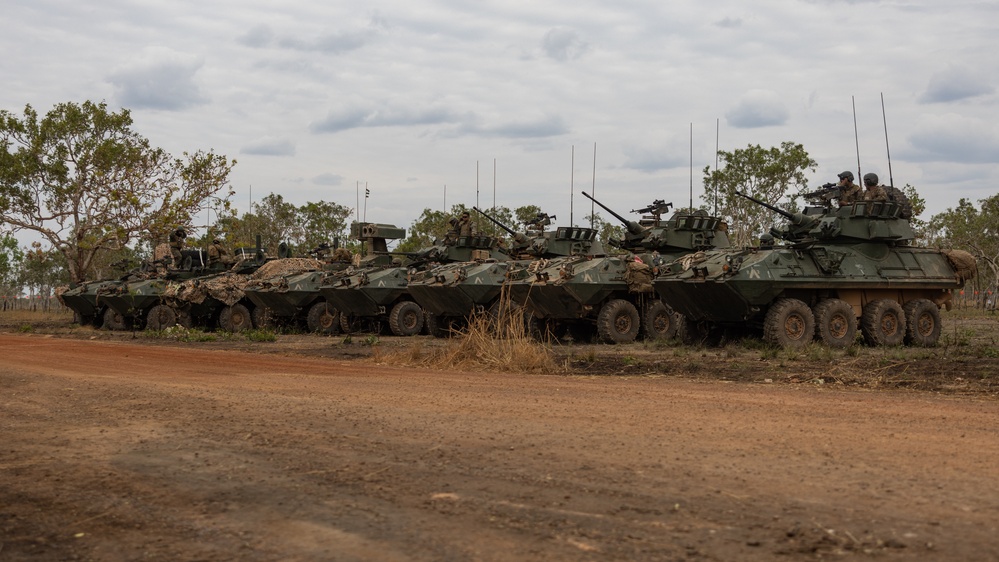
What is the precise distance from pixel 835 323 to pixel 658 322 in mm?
4354

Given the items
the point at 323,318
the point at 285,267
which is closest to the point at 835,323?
the point at 323,318

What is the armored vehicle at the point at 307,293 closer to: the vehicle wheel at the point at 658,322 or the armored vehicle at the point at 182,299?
the armored vehicle at the point at 182,299

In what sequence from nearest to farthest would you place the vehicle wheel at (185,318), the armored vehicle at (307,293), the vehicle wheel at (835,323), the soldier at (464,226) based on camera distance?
the vehicle wheel at (835,323) < the armored vehicle at (307,293) < the soldier at (464,226) < the vehicle wheel at (185,318)

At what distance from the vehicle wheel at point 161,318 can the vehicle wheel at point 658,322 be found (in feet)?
50.8

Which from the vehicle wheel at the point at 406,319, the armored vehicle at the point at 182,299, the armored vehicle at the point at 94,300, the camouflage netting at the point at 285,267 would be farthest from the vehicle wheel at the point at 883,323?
the armored vehicle at the point at 94,300

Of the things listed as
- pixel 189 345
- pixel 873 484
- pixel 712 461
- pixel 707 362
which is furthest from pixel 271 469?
pixel 189 345

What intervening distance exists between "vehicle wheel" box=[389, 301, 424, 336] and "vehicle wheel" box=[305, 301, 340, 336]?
8.55 ft

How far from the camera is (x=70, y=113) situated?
3697cm

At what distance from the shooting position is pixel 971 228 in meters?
53.9

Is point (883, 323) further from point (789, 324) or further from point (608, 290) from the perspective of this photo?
point (608, 290)

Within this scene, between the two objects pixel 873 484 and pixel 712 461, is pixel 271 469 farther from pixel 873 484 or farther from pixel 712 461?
pixel 873 484

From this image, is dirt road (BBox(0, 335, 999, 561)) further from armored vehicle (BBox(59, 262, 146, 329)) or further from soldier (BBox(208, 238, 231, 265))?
soldier (BBox(208, 238, 231, 265))

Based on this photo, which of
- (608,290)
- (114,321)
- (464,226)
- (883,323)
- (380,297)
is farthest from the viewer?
(114,321)

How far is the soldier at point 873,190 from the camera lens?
65.2 feet
